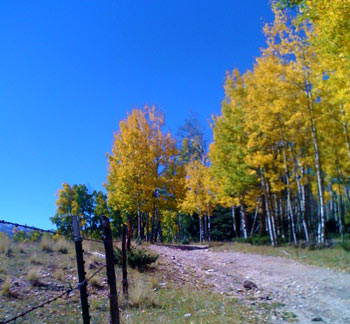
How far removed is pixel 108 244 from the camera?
4383 millimetres

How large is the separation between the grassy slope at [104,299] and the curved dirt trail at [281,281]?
0.91m

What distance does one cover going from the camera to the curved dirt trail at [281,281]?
6.86 meters

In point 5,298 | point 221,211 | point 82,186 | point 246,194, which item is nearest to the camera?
point 5,298

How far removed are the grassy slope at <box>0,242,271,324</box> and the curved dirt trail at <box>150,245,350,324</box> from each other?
91 centimetres

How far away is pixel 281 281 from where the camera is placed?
10.2 meters

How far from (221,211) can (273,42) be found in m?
21.3

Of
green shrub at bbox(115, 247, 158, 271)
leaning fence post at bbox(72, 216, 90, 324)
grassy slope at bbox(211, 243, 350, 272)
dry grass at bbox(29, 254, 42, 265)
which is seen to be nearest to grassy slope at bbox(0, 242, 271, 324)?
dry grass at bbox(29, 254, 42, 265)

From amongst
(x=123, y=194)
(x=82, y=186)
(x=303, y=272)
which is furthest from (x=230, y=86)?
(x=82, y=186)

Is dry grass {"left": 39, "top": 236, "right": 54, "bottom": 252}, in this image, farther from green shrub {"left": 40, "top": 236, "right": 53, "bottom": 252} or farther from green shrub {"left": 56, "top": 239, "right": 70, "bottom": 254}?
green shrub {"left": 56, "top": 239, "right": 70, "bottom": 254}

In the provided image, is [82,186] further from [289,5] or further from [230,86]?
[289,5]

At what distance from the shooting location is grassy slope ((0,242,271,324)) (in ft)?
19.2

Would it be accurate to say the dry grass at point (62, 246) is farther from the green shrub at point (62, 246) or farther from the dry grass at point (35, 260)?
the dry grass at point (35, 260)

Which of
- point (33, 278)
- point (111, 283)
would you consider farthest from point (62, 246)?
point (111, 283)

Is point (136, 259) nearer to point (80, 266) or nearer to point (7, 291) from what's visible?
point (7, 291)
